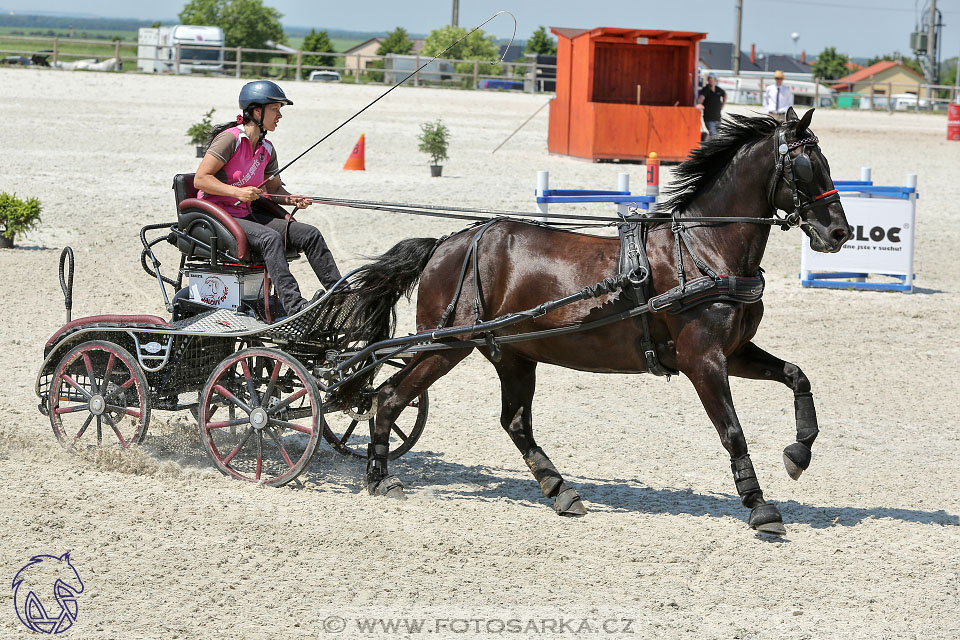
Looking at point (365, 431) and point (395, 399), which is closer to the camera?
point (395, 399)

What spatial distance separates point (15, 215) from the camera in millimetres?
12750

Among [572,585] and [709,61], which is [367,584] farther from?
[709,61]

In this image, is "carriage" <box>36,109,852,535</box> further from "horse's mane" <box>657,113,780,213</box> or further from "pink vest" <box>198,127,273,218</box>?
"pink vest" <box>198,127,273,218</box>

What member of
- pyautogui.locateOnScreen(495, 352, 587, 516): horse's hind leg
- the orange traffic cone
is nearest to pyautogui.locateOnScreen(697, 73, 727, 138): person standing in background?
the orange traffic cone

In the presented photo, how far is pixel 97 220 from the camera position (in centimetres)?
1439

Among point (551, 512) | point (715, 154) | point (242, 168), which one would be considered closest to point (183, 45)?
point (242, 168)

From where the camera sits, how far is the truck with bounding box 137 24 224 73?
36.3 m

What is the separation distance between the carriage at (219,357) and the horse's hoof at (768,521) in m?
2.10

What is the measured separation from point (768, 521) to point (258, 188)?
3294 millimetres

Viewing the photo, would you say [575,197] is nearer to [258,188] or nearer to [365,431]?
[365,431]

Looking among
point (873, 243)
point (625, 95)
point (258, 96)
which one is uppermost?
point (625, 95)

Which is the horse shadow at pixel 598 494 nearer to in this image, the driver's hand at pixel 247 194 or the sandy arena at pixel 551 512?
the sandy arena at pixel 551 512

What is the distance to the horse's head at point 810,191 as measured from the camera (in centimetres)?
534

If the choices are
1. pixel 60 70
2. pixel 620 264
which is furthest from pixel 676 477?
pixel 60 70
